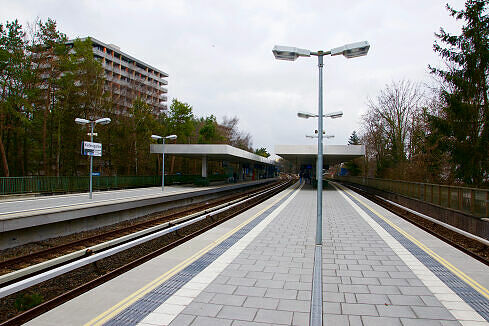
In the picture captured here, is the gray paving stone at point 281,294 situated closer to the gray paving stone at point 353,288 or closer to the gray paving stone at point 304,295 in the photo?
the gray paving stone at point 304,295

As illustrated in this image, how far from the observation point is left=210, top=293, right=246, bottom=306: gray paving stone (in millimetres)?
4090

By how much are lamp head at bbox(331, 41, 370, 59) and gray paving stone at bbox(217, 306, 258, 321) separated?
5.98 meters

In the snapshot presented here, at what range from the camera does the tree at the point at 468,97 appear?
1658 cm

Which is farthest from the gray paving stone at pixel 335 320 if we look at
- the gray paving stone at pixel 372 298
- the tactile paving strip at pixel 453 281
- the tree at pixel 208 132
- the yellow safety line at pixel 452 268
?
the tree at pixel 208 132

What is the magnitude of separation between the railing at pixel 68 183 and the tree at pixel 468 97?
73.1ft

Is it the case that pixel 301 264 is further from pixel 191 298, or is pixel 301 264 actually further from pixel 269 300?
pixel 191 298

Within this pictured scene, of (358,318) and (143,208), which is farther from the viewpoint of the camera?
(143,208)

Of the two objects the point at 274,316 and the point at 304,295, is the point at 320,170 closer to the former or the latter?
the point at 304,295

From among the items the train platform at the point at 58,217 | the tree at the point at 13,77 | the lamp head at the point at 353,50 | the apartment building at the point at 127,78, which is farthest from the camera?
the apartment building at the point at 127,78

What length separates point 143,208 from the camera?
16.6 meters

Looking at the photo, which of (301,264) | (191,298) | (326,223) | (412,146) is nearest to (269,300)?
(191,298)

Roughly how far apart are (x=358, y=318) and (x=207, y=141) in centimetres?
4637

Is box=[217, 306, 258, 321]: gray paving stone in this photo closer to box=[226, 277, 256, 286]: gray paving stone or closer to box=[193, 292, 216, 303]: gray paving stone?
box=[193, 292, 216, 303]: gray paving stone

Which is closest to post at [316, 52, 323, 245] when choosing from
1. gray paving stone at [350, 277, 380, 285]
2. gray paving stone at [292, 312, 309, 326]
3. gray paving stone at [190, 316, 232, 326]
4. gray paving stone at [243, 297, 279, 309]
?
gray paving stone at [350, 277, 380, 285]
